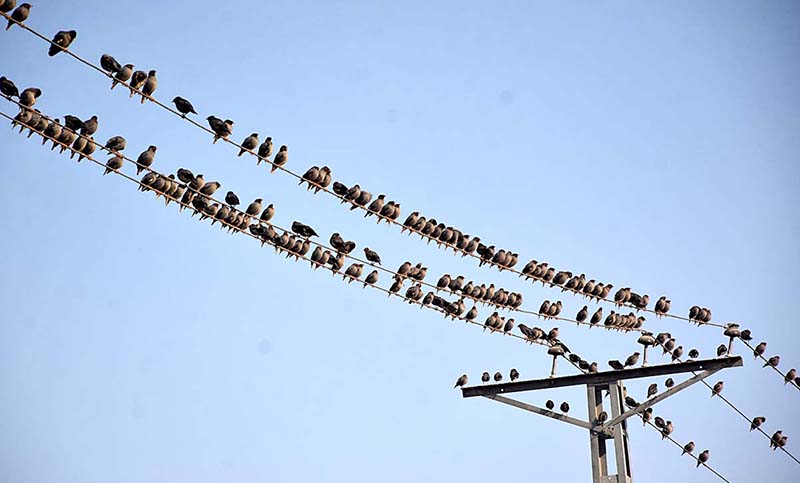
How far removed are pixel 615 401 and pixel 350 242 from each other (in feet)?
15.8

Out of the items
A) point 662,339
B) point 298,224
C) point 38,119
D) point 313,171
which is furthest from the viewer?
point 662,339

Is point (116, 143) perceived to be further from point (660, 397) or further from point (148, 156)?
point (660, 397)

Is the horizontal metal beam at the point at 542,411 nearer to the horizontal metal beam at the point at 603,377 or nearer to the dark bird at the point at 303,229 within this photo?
the horizontal metal beam at the point at 603,377

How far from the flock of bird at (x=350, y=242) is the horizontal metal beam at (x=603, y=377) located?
0.60 metres

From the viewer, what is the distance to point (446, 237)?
1669 centimetres

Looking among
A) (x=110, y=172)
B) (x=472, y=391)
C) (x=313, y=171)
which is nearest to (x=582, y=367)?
(x=472, y=391)

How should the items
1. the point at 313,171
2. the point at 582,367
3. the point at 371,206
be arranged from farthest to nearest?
the point at 582,367 < the point at 371,206 < the point at 313,171

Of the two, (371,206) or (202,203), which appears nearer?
(202,203)

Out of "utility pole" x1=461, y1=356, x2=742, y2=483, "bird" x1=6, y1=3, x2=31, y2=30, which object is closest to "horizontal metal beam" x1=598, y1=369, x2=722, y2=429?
"utility pole" x1=461, y1=356, x2=742, y2=483

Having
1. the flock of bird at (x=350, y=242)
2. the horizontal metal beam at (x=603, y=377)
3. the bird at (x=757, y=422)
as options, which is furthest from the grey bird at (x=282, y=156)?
the bird at (x=757, y=422)

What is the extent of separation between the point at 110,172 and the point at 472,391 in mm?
7477

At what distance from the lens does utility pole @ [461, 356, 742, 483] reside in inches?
599

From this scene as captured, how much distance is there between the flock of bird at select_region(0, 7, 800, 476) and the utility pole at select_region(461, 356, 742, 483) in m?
0.62

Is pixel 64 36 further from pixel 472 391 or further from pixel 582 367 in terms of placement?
pixel 582 367
